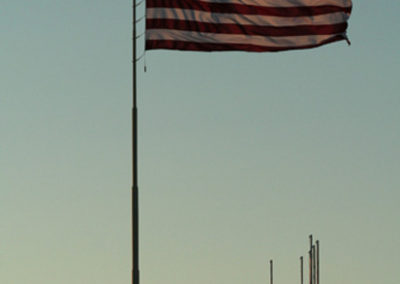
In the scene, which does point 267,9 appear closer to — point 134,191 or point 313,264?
point 134,191

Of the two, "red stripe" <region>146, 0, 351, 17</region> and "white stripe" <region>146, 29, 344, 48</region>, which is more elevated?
"red stripe" <region>146, 0, 351, 17</region>

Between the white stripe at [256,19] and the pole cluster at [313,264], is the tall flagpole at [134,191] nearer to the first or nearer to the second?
the white stripe at [256,19]

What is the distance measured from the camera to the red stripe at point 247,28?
1556 inches

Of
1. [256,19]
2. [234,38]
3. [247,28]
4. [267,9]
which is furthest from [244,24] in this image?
[267,9]

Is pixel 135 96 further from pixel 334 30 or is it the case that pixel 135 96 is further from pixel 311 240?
pixel 311 240

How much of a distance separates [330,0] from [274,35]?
174 cm

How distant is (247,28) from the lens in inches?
1581

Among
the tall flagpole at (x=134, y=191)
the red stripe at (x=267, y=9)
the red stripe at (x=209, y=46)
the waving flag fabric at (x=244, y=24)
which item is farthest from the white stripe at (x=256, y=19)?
the tall flagpole at (x=134, y=191)

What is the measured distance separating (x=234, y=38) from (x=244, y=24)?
47 centimetres

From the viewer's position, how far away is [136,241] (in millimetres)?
37094

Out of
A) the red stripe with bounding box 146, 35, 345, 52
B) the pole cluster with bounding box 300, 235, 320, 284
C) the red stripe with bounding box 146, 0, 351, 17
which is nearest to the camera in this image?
the red stripe with bounding box 146, 35, 345, 52

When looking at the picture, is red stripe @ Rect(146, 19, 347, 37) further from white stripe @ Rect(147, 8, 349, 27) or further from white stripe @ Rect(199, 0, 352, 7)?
white stripe @ Rect(199, 0, 352, 7)

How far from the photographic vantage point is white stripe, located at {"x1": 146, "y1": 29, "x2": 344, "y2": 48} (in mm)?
39406

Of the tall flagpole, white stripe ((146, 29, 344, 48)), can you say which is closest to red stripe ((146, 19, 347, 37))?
white stripe ((146, 29, 344, 48))
